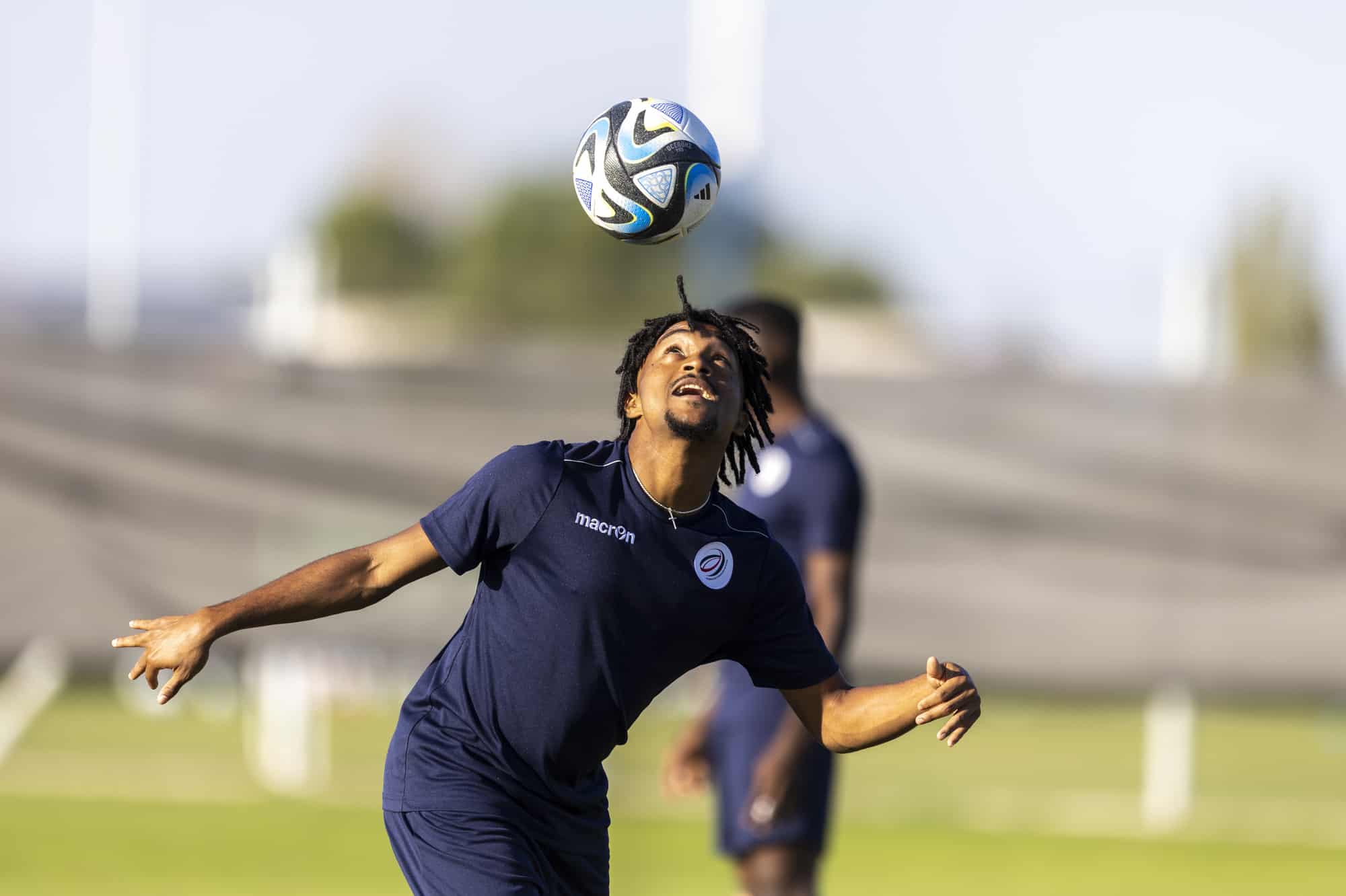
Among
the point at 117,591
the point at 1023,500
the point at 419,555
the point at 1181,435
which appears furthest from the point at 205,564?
the point at 419,555

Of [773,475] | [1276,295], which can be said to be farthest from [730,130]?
[1276,295]

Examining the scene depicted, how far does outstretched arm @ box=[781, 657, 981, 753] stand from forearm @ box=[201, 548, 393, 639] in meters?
1.21

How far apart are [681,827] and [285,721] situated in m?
2.81

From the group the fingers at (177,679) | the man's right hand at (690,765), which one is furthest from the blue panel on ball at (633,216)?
the man's right hand at (690,765)

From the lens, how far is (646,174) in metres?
5.70

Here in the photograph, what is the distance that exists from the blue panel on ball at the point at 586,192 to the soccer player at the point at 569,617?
41.2 inches

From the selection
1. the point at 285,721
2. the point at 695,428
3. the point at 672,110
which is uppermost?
the point at 672,110

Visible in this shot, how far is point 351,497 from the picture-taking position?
1145cm

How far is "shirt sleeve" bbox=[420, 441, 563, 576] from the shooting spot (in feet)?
15.4

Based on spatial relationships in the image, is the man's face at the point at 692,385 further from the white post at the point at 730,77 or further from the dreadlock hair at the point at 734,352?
the white post at the point at 730,77

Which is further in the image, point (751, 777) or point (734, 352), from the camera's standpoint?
point (751, 777)

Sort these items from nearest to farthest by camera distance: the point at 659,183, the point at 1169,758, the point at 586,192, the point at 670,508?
the point at 670,508, the point at 659,183, the point at 586,192, the point at 1169,758

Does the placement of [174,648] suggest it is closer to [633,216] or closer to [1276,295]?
[633,216]

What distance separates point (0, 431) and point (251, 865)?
3089mm
